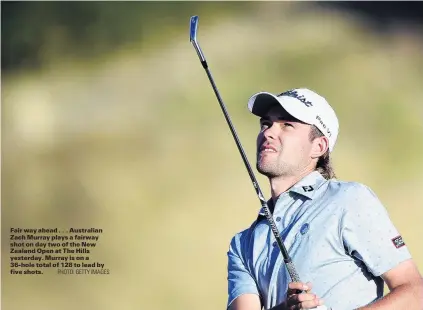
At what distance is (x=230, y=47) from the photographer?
3.27 meters

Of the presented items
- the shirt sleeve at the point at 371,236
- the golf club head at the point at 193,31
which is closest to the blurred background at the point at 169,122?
the golf club head at the point at 193,31

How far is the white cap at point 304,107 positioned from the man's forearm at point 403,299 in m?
0.41

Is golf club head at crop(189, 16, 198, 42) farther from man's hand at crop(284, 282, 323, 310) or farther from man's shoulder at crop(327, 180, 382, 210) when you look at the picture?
man's hand at crop(284, 282, 323, 310)

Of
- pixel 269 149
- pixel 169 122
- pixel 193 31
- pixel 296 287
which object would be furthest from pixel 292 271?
pixel 169 122

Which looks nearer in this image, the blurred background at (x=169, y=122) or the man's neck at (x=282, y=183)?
the man's neck at (x=282, y=183)

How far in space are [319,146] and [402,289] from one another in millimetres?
401

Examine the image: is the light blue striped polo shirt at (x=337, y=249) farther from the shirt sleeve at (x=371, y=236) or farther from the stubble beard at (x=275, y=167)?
the stubble beard at (x=275, y=167)

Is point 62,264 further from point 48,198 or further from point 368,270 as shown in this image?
point 368,270

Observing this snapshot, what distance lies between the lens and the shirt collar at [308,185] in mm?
1851

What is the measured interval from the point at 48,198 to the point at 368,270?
175cm

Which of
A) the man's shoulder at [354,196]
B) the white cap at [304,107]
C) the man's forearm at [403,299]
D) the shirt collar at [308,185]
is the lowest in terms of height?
the man's forearm at [403,299]

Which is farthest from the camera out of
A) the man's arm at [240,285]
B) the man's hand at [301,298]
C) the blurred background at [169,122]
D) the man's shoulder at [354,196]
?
the blurred background at [169,122]

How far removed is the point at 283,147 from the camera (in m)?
1.91

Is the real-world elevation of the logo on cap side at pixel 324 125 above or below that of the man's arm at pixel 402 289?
above
